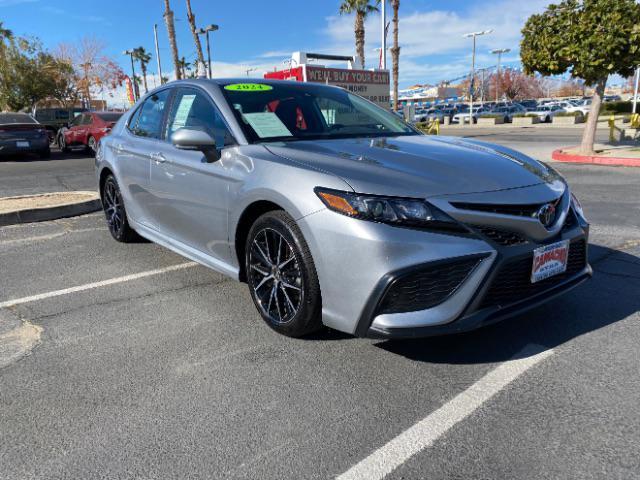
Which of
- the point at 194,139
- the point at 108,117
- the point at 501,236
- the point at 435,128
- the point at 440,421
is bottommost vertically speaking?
the point at 440,421

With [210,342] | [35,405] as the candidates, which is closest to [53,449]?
[35,405]

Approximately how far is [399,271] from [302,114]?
188 cm

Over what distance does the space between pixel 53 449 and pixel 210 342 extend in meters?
1.14

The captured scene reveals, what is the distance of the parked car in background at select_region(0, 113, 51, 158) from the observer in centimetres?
1544

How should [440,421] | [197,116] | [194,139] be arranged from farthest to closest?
[197,116], [194,139], [440,421]

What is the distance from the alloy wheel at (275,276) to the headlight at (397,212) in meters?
0.51

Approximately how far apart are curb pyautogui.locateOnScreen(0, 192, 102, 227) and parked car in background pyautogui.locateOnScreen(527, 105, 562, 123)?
3892cm

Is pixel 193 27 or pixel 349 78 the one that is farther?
pixel 193 27

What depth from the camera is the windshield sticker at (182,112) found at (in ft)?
13.5

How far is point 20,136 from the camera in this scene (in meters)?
15.7

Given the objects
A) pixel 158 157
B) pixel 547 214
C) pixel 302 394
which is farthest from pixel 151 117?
pixel 547 214

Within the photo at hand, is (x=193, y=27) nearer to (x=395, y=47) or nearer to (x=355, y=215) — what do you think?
(x=395, y=47)

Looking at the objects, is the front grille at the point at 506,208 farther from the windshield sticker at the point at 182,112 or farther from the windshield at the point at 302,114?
the windshield sticker at the point at 182,112

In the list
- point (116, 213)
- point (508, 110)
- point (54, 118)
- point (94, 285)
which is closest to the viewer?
point (94, 285)
